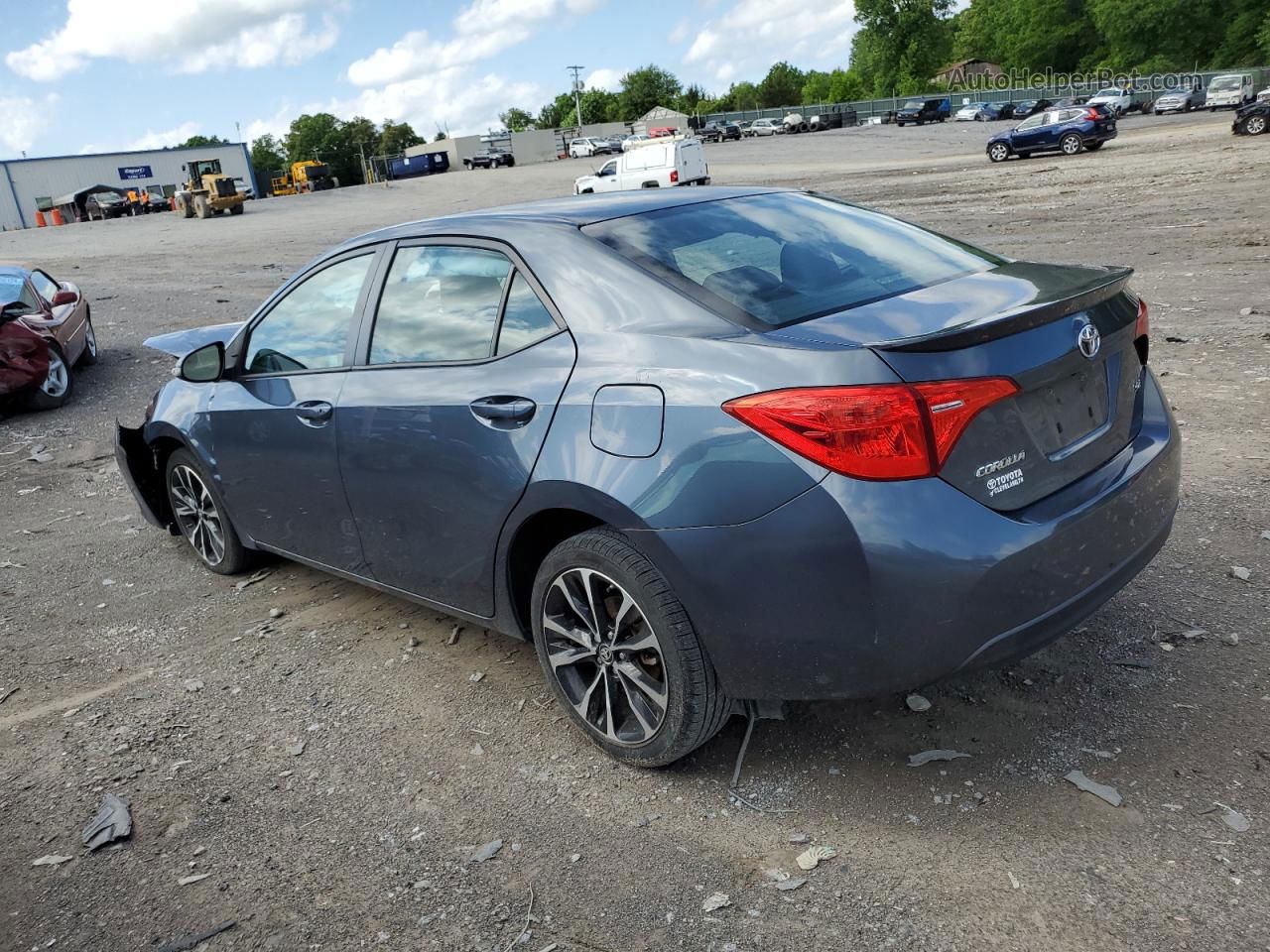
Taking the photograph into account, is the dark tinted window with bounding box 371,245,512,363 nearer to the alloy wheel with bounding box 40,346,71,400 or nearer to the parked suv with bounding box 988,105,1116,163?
the alloy wheel with bounding box 40,346,71,400

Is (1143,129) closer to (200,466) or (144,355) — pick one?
(144,355)

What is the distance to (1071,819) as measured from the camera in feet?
9.30

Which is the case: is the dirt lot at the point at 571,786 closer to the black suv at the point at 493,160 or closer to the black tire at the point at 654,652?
the black tire at the point at 654,652

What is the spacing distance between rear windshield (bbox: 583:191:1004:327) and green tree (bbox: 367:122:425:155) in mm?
155311

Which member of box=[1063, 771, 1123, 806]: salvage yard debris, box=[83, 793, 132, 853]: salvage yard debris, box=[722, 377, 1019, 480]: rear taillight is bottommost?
box=[1063, 771, 1123, 806]: salvage yard debris

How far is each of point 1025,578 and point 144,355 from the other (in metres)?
12.5

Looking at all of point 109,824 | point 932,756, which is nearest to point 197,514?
point 109,824

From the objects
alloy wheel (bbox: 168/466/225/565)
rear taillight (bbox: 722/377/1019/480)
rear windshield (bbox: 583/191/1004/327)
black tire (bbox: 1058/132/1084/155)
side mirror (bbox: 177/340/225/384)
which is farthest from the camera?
black tire (bbox: 1058/132/1084/155)

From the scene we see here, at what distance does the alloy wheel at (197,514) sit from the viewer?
5.30 meters

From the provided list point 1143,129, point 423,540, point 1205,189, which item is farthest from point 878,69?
point 423,540

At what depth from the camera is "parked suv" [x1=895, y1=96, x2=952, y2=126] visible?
75.9 metres

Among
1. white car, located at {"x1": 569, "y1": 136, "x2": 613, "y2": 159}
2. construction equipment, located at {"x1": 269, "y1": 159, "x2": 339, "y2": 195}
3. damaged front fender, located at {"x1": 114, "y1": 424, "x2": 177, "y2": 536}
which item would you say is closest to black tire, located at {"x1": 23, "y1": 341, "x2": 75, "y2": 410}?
damaged front fender, located at {"x1": 114, "y1": 424, "x2": 177, "y2": 536}

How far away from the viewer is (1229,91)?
5550cm

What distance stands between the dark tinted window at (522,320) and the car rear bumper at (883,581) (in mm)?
828
